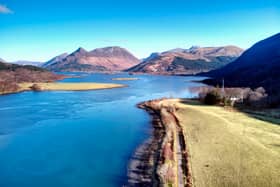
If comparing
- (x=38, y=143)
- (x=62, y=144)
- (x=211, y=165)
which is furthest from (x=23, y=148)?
(x=211, y=165)

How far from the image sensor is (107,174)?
19.4m

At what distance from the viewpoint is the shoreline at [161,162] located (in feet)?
55.0

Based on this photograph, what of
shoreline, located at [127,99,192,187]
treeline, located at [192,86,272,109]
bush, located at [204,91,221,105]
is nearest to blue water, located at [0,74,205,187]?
shoreline, located at [127,99,192,187]

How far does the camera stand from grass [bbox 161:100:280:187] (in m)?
16.0

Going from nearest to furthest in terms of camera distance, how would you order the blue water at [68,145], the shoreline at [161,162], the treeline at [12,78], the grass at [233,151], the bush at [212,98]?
the grass at [233,151]
the shoreline at [161,162]
the blue water at [68,145]
the bush at [212,98]
the treeline at [12,78]

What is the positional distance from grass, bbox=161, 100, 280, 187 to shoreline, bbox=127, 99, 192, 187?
2.50 feet

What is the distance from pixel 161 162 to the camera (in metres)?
19.6

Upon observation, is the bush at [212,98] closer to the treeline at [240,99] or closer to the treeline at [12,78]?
the treeline at [240,99]

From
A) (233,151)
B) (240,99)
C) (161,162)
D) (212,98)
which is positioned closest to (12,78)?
(212,98)

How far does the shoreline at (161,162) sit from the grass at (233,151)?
76 centimetres

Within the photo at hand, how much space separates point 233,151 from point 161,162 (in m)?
6.82

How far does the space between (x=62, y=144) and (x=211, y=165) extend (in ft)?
54.5

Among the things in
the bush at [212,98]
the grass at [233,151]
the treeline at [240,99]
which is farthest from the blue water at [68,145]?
the treeline at [240,99]

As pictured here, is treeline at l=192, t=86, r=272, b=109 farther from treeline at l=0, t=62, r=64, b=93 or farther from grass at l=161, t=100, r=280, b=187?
treeline at l=0, t=62, r=64, b=93
